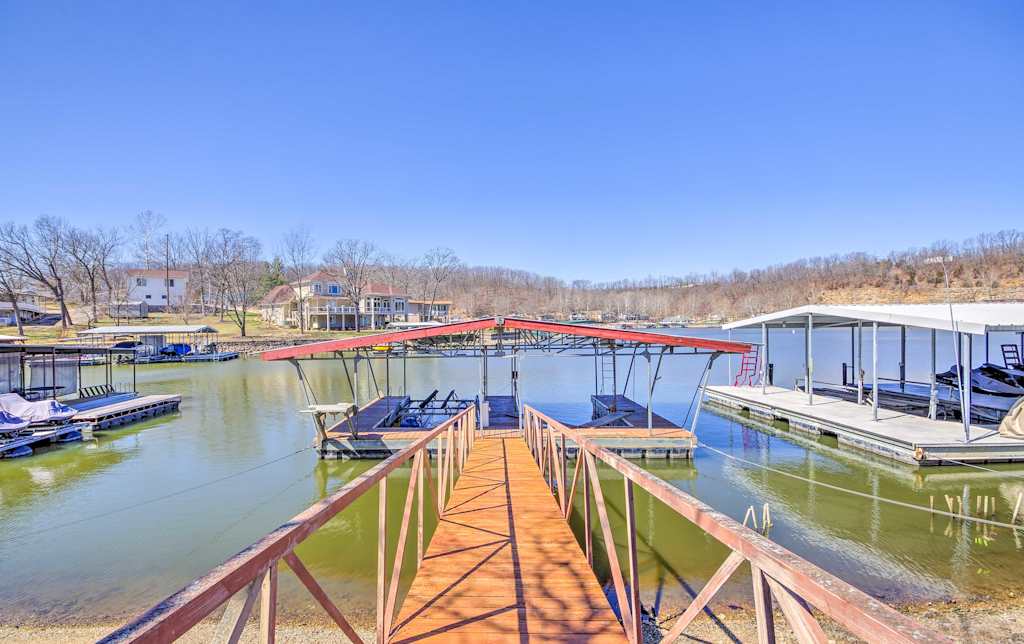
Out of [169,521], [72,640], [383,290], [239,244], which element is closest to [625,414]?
[169,521]

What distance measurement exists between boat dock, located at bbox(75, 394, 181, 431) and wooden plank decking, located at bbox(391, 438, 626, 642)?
55.1 feet

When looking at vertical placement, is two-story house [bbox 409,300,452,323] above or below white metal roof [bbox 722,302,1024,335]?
above

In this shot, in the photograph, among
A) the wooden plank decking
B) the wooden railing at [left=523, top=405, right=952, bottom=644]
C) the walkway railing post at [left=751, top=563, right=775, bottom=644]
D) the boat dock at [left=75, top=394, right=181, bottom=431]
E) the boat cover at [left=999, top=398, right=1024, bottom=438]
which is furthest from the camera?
the boat dock at [left=75, top=394, right=181, bottom=431]

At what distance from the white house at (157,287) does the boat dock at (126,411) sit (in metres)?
55.4

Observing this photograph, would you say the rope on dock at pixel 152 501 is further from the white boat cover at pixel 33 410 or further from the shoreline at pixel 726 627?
the white boat cover at pixel 33 410

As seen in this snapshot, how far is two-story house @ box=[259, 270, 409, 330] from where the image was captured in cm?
6191

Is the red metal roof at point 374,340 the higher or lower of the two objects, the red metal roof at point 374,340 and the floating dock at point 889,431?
the higher

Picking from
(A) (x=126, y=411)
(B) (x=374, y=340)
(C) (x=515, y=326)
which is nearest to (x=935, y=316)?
(C) (x=515, y=326)

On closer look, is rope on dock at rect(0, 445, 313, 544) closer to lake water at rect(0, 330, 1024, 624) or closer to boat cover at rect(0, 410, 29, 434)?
lake water at rect(0, 330, 1024, 624)

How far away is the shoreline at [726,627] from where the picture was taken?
549cm

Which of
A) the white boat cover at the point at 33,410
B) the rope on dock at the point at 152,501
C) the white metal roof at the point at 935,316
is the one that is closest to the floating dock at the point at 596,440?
the rope on dock at the point at 152,501

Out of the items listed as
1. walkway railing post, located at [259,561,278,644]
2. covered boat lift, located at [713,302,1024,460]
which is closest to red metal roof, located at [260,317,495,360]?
covered boat lift, located at [713,302,1024,460]

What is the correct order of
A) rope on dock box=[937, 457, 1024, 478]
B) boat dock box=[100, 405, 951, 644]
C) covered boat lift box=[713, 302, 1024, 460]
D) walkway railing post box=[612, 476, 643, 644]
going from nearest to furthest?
boat dock box=[100, 405, 951, 644]
walkway railing post box=[612, 476, 643, 644]
rope on dock box=[937, 457, 1024, 478]
covered boat lift box=[713, 302, 1024, 460]

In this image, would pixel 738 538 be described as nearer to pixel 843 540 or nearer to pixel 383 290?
pixel 843 540
